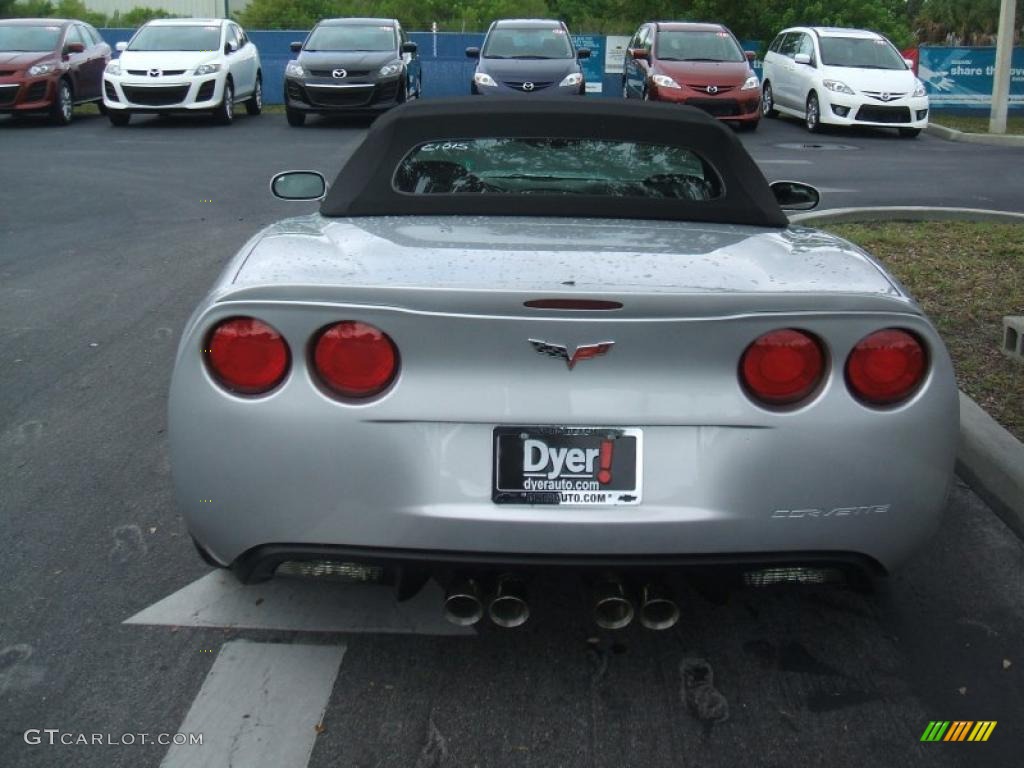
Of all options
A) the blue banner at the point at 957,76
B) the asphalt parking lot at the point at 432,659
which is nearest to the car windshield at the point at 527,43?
the blue banner at the point at 957,76

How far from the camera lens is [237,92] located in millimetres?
21594

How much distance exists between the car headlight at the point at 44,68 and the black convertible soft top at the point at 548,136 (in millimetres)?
17479

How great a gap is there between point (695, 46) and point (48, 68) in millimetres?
10746

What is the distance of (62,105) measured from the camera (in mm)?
20375

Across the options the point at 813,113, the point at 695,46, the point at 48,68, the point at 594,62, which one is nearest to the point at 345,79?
the point at 48,68

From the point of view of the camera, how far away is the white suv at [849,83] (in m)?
20.3

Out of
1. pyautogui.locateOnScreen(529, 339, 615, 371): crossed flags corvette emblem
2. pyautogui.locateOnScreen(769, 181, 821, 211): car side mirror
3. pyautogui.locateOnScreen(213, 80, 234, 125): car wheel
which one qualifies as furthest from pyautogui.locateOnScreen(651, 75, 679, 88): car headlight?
pyautogui.locateOnScreen(529, 339, 615, 371): crossed flags corvette emblem

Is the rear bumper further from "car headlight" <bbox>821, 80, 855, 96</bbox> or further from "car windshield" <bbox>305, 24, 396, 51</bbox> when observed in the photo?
"car windshield" <bbox>305, 24, 396, 51</bbox>

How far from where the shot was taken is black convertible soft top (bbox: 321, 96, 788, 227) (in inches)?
157

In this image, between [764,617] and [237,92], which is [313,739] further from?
[237,92]

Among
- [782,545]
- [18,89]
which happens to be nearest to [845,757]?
[782,545]

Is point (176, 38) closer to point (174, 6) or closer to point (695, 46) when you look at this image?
point (695, 46)

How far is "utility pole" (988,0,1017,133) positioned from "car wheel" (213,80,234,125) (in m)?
13.1

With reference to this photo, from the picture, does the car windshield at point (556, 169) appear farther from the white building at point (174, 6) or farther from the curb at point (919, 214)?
the white building at point (174, 6)
